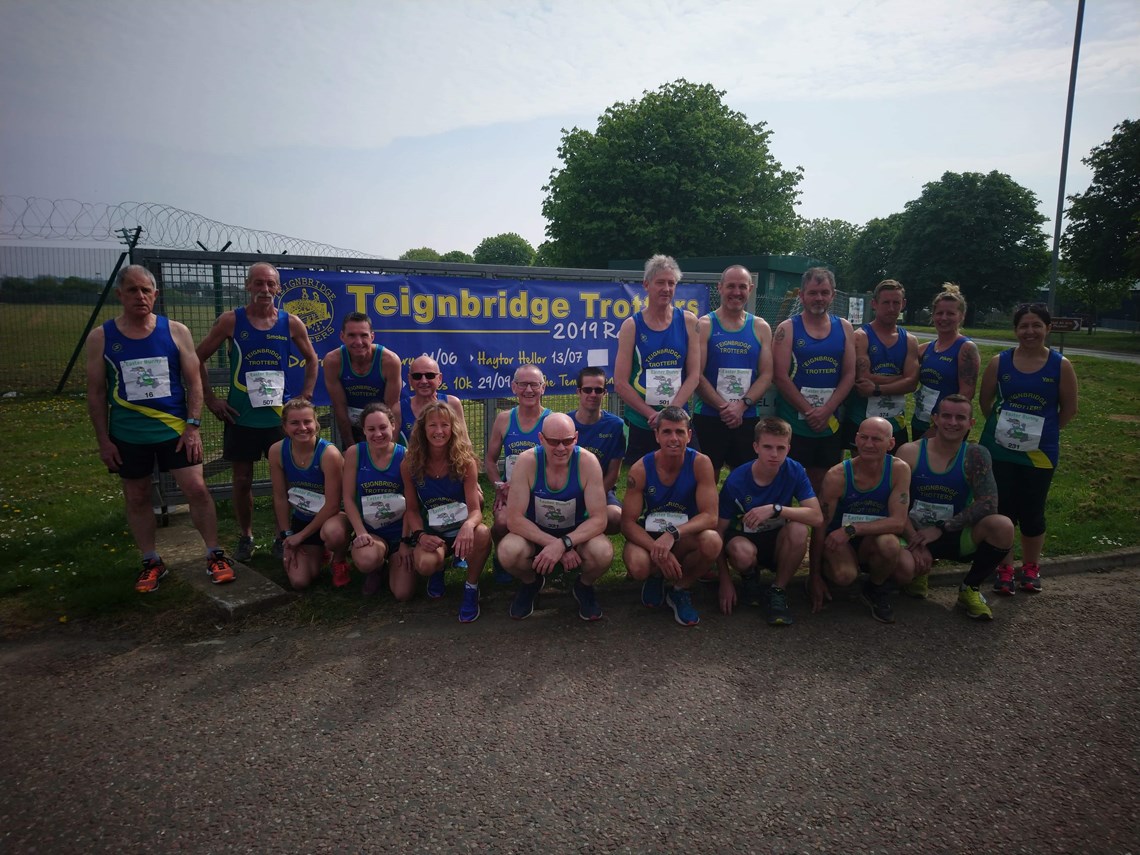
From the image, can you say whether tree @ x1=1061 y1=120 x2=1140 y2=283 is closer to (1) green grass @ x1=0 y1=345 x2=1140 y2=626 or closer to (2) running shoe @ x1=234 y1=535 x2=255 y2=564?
(1) green grass @ x1=0 y1=345 x2=1140 y2=626

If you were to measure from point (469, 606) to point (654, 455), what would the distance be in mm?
1496

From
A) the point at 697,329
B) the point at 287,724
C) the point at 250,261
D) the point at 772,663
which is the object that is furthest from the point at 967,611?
the point at 250,261

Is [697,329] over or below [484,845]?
over

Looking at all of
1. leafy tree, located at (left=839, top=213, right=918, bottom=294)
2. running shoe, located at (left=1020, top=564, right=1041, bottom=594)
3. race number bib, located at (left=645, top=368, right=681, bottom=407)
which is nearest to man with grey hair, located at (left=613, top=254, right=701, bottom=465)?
race number bib, located at (left=645, top=368, right=681, bottom=407)

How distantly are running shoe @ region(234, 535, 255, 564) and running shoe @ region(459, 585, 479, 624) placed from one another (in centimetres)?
193

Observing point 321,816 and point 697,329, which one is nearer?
point 321,816

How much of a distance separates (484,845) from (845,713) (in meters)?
1.81

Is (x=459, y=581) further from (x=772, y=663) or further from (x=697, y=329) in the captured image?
(x=697, y=329)

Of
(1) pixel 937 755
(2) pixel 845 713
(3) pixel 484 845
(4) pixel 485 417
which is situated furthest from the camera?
(4) pixel 485 417

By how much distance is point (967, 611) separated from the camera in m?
4.20

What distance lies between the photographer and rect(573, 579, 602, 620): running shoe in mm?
4094

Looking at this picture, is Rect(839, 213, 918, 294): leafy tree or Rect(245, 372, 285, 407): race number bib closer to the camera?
Rect(245, 372, 285, 407): race number bib

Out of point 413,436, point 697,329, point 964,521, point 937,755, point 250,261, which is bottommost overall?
point 937,755

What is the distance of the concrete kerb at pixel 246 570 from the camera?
417 centimetres
